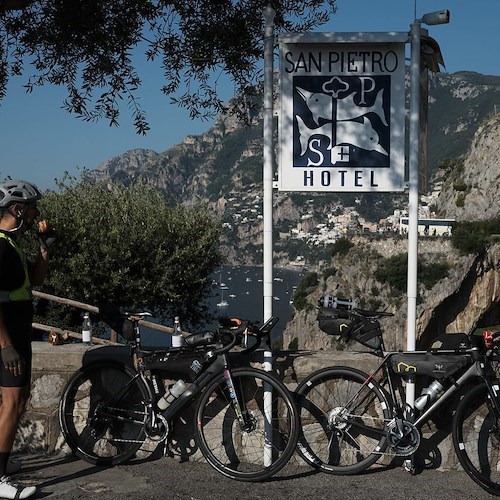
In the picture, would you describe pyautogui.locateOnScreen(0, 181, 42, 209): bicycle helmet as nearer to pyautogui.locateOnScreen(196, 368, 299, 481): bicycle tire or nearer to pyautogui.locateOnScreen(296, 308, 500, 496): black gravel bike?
pyautogui.locateOnScreen(196, 368, 299, 481): bicycle tire

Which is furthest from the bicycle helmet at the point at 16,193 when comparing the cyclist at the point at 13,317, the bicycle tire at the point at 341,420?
the bicycle tire at the point at 341,420

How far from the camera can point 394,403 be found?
454 centimetres

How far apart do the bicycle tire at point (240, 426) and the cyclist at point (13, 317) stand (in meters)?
1.15

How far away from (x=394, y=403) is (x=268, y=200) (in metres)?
1.62

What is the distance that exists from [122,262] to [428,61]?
44.1 ft

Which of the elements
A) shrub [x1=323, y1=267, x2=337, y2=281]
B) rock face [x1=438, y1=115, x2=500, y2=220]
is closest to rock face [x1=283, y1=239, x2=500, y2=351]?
shrub [x1=323, y1=267, x2=337, y2=281]

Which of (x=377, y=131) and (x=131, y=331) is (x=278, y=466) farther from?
(x=377, y=131)

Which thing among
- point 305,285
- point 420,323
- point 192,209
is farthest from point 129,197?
point 305,285

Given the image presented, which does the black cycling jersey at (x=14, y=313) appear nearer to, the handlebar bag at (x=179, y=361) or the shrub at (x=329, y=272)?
the handlebar bag at (x=179, y=361)

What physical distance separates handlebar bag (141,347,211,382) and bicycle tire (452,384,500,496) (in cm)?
167

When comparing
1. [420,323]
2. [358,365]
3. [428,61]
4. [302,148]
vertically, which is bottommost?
[420,323]

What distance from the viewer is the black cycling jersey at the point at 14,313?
13.0 feet

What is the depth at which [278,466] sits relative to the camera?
14.4 ft

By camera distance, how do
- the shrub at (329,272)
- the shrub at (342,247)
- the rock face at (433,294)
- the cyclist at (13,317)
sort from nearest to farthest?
the cyclist at (13,317) → the rock face at (433,294) → the shrub at (329,272) → the shrub at (342,247)
